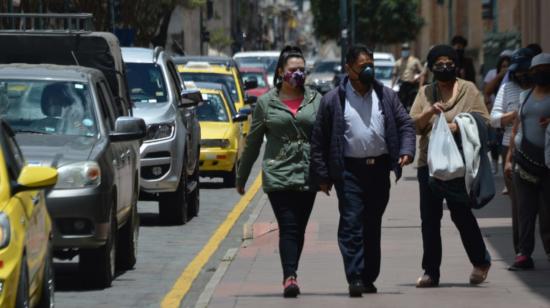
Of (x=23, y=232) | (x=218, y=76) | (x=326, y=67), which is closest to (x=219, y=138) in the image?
(x=218, y=76)

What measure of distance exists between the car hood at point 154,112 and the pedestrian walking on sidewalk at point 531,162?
6540 millimetres

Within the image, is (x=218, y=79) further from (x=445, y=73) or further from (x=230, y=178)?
(x=445, y=73)

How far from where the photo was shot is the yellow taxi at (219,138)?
24.7 metres

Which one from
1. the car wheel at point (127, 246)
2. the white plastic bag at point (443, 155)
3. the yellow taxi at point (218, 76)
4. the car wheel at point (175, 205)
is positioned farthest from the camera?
the yellow taxi at point (218, 76)

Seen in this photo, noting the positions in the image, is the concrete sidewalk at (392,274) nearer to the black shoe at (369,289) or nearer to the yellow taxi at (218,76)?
the black shoe at (369,289)

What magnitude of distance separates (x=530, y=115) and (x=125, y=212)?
3.46 meters

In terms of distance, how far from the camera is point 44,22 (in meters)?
41.2

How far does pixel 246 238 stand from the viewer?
17.0m

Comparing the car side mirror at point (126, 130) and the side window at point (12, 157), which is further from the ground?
the side window at point (12, 157)

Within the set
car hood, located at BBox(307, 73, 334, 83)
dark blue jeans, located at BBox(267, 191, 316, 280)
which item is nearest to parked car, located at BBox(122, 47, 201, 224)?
dark blue jeans, located at BBox(267, 191, 316, 280)

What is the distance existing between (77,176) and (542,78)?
3748mm

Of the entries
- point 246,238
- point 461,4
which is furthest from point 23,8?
point 461,4

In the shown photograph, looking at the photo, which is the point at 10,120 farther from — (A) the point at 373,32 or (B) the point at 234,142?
(A) the point at 373,32

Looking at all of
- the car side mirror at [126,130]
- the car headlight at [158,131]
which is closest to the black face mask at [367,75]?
the car side mirror at [126,130]
